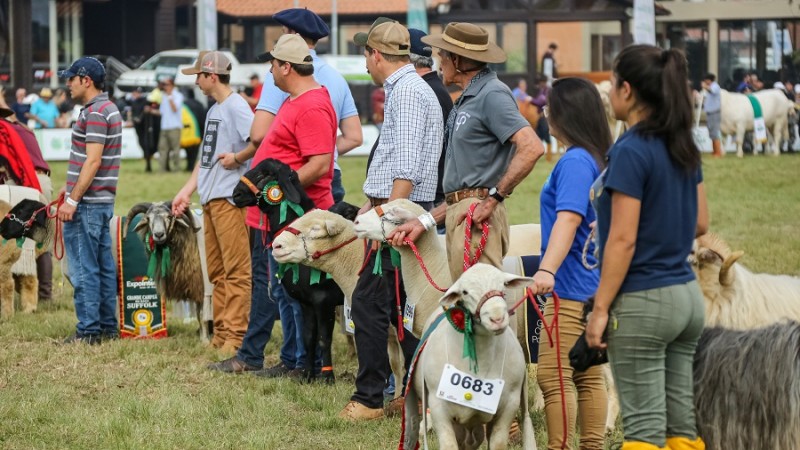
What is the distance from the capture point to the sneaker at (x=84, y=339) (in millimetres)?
9281

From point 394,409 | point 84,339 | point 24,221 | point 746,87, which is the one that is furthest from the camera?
point 746,87

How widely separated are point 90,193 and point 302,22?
7.32ft

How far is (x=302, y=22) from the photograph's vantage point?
26.4 feet

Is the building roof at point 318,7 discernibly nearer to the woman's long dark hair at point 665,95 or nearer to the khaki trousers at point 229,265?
the khaki trousers at point 229,265

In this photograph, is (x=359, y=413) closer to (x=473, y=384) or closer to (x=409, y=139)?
(x=409, y=139)

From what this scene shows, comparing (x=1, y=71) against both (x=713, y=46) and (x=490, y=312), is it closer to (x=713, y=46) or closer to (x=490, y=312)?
(x=713, y=46)

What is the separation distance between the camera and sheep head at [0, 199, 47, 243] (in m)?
9.97

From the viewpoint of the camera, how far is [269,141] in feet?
24.5

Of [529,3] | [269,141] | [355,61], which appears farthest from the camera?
[529,3]

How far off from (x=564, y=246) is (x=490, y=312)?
543mm

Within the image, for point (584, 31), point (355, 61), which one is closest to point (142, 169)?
point (355, 61)

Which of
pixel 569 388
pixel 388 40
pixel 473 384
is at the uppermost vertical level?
pixel 388 40

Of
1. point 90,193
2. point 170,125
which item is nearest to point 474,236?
point 90,193

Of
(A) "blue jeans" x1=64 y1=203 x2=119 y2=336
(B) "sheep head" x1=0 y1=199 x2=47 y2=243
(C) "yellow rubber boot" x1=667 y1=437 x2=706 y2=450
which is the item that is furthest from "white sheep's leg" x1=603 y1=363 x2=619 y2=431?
(B) "sheep head" x1=0 y1=199 x2=47 y2=243
